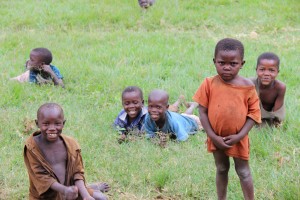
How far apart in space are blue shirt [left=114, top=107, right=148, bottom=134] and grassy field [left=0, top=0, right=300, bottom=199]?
0.19 m

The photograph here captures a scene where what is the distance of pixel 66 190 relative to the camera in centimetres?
358

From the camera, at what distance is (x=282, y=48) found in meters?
9.20

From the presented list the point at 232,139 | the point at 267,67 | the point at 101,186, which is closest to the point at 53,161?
the point at 101,186

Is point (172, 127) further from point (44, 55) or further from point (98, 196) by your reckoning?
point (44, 55)

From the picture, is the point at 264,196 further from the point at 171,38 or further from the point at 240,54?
the point at 171,38

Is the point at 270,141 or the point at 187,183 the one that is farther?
the point at 270,141

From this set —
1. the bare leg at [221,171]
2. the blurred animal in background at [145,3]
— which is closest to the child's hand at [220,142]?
the bare leg at [221,171]

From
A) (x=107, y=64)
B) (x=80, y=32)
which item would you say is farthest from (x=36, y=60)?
(x=80, y=32)

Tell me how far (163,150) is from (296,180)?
149cm

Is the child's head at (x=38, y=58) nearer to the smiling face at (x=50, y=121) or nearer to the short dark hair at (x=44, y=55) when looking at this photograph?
the short dark hair at (x=44, y=55)

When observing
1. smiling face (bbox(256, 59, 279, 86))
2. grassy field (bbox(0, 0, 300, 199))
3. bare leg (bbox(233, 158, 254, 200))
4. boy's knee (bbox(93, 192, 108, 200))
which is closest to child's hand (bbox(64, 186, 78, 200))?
boy's knee (bbox(93, 192, 108, 200))

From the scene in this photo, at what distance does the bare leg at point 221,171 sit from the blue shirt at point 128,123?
6.45 ft

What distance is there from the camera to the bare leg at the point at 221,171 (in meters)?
3.76

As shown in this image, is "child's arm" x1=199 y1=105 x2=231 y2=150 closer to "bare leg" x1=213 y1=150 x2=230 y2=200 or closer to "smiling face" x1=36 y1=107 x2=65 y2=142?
"bare leg" x1=213 y1=150 x2=230 y2=200
